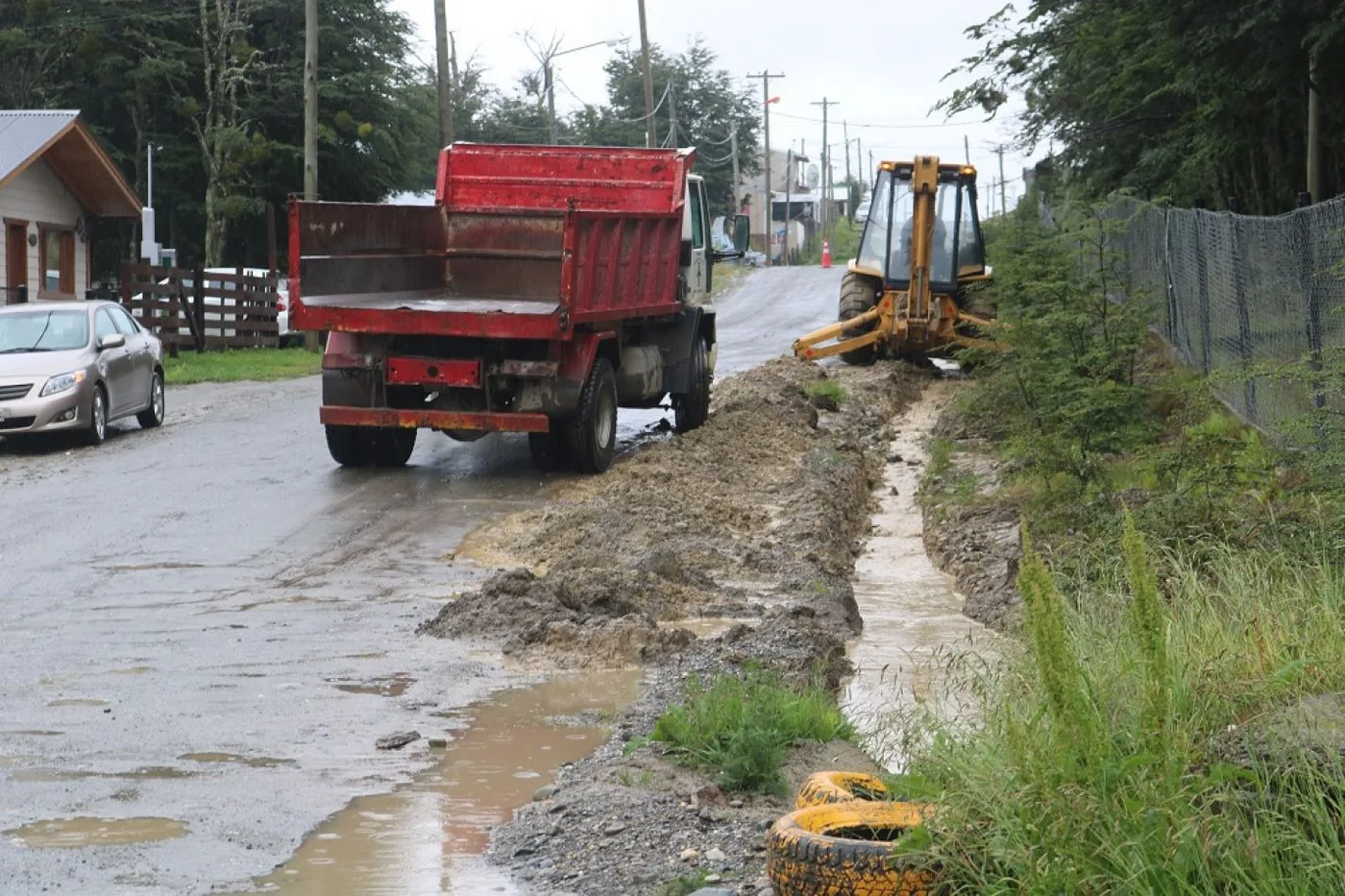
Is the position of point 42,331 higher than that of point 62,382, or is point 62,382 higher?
point 42,331

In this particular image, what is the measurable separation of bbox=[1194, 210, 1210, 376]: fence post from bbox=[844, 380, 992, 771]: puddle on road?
292cm

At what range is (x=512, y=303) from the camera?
16688mm

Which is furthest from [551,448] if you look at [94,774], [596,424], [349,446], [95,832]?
[95,832]

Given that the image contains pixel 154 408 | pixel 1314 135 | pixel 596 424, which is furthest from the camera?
pixel 154 408

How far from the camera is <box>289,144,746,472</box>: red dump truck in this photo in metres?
15.0

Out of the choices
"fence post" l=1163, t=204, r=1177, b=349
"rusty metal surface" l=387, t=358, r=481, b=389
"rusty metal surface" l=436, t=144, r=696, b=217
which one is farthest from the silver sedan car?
"fence post" l=1163, t=204, r=1177, b=349

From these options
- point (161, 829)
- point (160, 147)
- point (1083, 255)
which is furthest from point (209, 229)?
point (161, 829)

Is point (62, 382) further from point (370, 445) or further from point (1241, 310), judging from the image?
point (1241, 310)

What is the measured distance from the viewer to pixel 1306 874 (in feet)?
14.1

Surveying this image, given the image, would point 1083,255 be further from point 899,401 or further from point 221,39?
point 221,39

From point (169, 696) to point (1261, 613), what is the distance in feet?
15.6

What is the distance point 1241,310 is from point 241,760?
10552 millimetres

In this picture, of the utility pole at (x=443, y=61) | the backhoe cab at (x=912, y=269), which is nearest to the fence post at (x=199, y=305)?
the utility pole at (x=443, y=61)

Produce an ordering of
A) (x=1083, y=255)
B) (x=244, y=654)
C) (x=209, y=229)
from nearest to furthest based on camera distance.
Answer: (x=244, y=654)
(x=1083, y=255)
(x=209, y=229)
